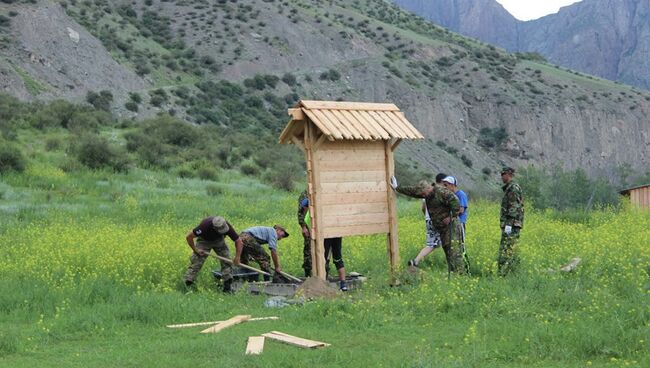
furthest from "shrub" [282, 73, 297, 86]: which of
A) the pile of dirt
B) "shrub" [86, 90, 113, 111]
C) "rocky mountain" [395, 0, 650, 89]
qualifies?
"rocky mountain" [395, 0, 650, 89]

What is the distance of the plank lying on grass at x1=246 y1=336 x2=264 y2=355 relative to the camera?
27.4ft

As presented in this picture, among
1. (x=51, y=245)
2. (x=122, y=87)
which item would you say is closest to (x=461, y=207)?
(x=51, y=245)

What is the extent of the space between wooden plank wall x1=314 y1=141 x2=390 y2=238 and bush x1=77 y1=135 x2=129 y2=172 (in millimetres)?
18328

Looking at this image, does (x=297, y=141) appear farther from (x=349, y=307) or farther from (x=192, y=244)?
(x=349, y=307)

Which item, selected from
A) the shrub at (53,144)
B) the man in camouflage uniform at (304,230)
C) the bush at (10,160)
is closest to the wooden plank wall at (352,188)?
the man in camouflage uniform at (304,230)

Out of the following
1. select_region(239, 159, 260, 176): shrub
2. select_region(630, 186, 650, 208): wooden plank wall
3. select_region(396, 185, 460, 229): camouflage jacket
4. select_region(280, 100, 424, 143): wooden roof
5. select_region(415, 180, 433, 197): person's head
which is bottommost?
select_region(630, 186, 650, 208): wooden plank wall

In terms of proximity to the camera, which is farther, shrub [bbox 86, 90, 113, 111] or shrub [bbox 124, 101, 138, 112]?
shrub [bbox 124, 101, 138, 112]

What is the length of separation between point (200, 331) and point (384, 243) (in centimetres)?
806

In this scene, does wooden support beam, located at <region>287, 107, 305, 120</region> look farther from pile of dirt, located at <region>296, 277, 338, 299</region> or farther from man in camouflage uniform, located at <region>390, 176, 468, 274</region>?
pile of dirt, located at <region>296, 277, 338, 299</region>

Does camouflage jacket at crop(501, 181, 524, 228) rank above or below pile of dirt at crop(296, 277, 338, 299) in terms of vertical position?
above

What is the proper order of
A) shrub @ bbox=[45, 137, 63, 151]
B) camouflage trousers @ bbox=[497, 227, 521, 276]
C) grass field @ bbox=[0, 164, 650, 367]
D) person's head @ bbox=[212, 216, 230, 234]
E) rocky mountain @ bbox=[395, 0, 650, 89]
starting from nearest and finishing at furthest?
grass field @ bbox=[0, 164, 650, 367]
camouflage trousers @ bbox=[497, 227, 521, 276]
person's head @ bbox=[212, 216, 230, 234]
shrub @ bbox=[45, 137, 63, 151]
rocky mountain @ bbox=[395, 0, 650, 89]

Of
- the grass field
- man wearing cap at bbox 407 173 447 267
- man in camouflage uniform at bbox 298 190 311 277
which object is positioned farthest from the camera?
man in camouflage uniform at bbox 298 190 311 277

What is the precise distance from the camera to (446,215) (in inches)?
514

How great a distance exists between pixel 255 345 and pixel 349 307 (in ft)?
6.54
